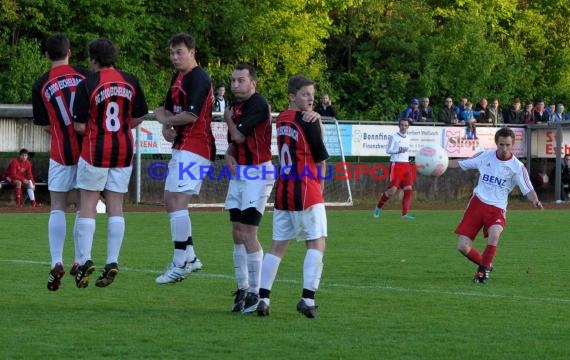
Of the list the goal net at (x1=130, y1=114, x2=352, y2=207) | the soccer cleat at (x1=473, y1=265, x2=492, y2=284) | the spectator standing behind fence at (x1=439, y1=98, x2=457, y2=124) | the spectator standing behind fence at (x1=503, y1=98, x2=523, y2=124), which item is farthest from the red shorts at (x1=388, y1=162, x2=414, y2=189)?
the soccer cleat at (x1=473, y1=265, x2=492, y2=284)

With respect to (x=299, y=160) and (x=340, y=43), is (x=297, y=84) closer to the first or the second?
(x=299, y=160)

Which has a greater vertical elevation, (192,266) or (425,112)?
(425,112)

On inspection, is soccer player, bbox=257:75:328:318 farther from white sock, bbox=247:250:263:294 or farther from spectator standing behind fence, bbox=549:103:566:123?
spectator standing behind fence, bbox=549:103:566:123

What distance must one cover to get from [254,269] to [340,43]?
36.1m

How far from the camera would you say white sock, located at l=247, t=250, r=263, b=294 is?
390 inches

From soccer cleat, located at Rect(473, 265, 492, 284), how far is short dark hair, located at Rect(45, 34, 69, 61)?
4.85 m

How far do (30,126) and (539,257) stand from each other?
631 inches

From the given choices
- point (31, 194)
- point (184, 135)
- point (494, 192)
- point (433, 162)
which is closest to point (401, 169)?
point (31, 194)

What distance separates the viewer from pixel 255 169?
9.95 metres

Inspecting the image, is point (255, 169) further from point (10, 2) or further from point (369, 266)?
point (10, 2)

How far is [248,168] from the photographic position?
32.7 ft

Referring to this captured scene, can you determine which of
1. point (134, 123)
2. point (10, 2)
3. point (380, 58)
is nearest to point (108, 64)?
point (134, 123)

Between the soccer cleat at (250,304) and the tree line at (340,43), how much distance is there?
2454cm

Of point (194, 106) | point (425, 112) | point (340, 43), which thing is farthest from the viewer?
point (340, 43)
